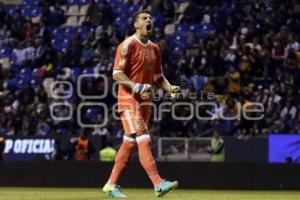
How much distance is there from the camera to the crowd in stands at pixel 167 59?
22641 mm

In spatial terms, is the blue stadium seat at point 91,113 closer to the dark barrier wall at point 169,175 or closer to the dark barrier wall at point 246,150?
the dark barrier wall at point 169,175

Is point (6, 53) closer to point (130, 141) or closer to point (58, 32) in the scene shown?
point (58, 32)

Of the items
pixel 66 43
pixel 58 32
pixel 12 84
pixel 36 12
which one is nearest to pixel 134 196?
pixel 12 84

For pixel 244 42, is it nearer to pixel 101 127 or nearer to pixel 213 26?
pixel 213 26

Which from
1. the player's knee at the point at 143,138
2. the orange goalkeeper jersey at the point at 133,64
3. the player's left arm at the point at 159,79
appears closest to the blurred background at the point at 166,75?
the player's left arm at the point at 159,79

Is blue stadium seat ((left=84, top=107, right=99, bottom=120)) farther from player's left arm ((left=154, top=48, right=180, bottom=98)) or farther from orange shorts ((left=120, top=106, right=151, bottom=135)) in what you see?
orange shorts ((left=120, top=106, right=151, bottom=135))

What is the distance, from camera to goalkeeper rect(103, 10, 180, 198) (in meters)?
11.4

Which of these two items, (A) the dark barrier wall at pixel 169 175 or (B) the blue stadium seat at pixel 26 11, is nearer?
(A) the dark barrier wall at pixel 169 175

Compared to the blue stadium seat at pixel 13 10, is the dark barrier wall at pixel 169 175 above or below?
below

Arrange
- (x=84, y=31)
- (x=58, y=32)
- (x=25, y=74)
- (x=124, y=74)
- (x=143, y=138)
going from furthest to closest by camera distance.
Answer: (x=58, y=32) < (x=84, y=31) < (x=25, y=74) < (x=124, y=74) < (x=143, y=138)

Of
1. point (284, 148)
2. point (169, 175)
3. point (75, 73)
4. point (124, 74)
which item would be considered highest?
point (124, 74)

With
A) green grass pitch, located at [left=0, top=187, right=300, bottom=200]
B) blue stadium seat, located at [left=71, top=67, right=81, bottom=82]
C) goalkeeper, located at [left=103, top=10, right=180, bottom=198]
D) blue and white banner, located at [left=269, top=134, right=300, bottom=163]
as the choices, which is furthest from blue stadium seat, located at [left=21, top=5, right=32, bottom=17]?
goalkeeper, located at [left=103, top=10, right=180, bottom=198]

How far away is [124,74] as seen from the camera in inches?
454

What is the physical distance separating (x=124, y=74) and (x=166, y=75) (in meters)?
13.0
